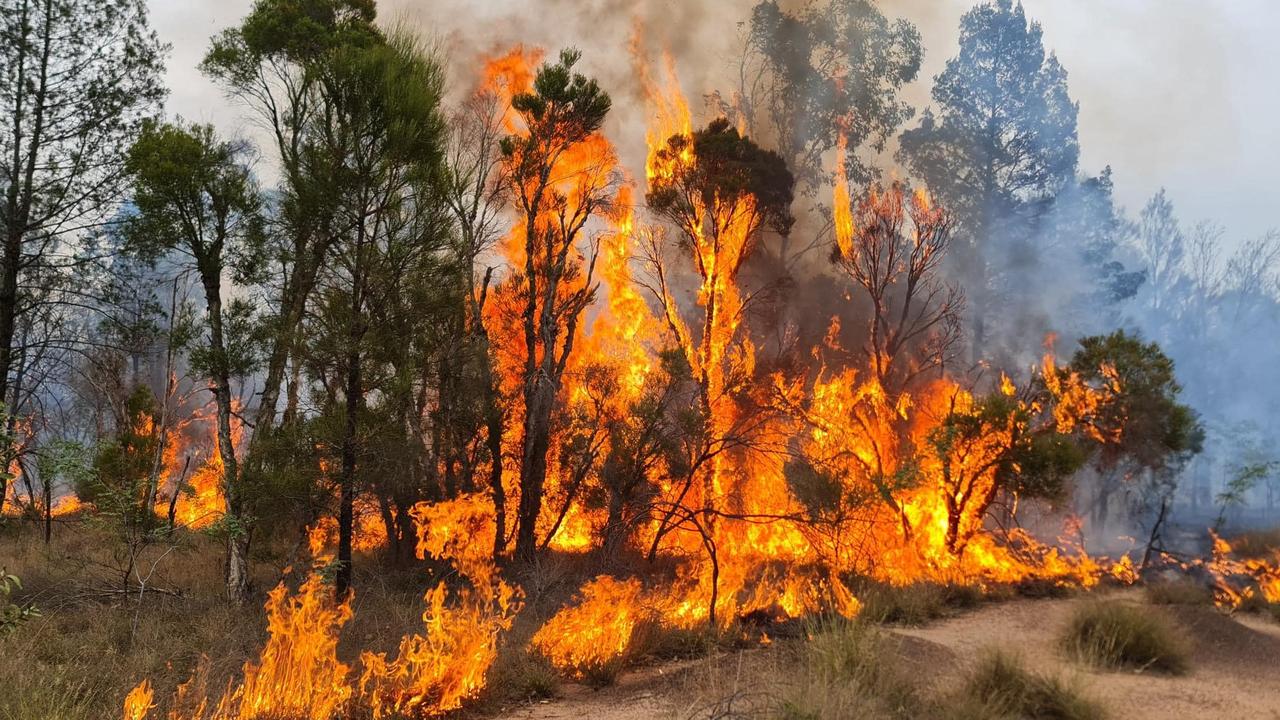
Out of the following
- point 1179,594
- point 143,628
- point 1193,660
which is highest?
point 143,628

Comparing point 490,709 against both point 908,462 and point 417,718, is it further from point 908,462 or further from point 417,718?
point 908,462

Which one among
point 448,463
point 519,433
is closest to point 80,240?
point 448,463

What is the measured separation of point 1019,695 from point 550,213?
14.2 metres

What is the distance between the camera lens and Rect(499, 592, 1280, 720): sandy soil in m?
8.11

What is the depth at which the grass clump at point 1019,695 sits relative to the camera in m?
7.44

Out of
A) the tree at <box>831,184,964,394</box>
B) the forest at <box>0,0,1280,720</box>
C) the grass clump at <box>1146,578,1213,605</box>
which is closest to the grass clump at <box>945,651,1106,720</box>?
the forest at <box>0,0,1280,720</box>

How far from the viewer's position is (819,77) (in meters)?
32.4

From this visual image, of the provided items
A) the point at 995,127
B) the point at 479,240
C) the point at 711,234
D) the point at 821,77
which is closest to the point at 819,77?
the point at 821,77

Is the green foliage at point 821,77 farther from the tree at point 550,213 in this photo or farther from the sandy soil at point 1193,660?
the sandy soil at point 1193,660

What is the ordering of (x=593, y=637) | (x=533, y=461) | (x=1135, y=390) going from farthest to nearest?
(x=1135, y=390), (x=533, y=461), (x=593, y=637)

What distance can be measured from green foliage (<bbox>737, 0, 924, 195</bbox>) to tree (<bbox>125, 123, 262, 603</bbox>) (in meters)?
23.6

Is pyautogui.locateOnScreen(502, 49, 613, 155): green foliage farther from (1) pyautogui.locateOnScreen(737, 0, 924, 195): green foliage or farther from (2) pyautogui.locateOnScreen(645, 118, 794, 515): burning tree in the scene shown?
(1) pyautogui.locateOnScreen(737, 0, 924, 195): green foliage

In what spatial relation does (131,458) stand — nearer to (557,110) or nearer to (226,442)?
(226,442)

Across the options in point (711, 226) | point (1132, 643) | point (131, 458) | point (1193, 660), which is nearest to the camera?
point (1132, 643)
